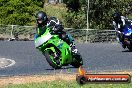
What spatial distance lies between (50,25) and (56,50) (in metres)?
1.29

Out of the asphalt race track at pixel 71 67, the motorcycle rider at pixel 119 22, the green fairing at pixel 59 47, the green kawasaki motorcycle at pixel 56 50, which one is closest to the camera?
the green kawasaki motorcycle at pixel 56 50

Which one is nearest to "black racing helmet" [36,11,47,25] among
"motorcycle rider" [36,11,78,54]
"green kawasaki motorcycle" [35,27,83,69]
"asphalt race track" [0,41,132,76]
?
"motorcycle rider" [36,11,78,54]

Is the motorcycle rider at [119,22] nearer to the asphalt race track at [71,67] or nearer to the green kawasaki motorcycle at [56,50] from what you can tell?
the asphalt race track at [71,67]

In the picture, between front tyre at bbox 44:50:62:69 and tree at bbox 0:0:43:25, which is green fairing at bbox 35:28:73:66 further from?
tree at bbox 0:0:43:25

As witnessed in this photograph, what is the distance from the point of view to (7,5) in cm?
3819

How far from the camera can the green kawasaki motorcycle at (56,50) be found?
10312 mm

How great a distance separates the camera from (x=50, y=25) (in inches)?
389

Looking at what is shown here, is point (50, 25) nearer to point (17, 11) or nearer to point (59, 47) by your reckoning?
point (59, 47)

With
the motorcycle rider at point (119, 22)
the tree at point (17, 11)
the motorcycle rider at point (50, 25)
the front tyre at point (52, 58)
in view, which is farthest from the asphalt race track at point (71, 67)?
the tree at point (17, 11)

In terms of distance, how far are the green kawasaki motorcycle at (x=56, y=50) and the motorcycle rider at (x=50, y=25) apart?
0.11 metres

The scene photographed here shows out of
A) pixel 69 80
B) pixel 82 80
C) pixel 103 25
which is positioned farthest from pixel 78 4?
pixel 82 80

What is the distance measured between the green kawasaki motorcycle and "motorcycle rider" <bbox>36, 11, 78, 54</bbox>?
0.11m

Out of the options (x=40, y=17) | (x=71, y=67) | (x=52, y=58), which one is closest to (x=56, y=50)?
(x=52, y=58)

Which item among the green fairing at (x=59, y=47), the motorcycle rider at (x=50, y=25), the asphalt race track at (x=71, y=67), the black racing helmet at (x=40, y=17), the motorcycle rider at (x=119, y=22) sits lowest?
the asphalt race track at (x=71, y=67)
